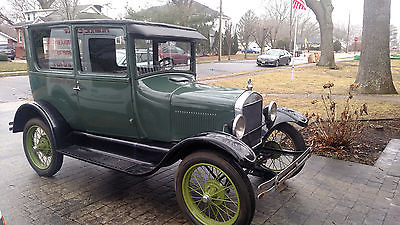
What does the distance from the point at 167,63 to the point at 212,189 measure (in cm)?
178

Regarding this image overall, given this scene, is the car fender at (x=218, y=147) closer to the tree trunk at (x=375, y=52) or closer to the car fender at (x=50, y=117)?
the car fender at (x=50, y=117)

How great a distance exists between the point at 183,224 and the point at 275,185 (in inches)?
39.6

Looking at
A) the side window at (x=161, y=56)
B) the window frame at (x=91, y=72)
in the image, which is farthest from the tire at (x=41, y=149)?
the side window at (x=161, y=56)

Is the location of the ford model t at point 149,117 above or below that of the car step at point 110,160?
above

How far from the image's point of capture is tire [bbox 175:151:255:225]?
A: 272 cm

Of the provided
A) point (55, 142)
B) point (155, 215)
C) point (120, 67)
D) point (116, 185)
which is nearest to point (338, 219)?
point (155, 215)

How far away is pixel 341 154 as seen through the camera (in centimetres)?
493

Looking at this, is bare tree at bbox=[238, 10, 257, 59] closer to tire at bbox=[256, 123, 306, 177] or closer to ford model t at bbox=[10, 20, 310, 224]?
tire at bbox=[256, 123, 306, 177]

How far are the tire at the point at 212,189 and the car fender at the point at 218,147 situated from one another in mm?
94

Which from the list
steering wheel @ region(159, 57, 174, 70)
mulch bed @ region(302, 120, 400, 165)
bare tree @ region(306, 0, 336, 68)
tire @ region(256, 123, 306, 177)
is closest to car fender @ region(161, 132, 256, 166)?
tire @ region(256, 123, 306, 177)

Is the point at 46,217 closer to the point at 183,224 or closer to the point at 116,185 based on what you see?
the point at 116,185

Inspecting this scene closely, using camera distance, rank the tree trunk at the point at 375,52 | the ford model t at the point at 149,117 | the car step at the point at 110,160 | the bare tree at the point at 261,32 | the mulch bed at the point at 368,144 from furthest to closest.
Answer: the bare tree at the point at 261,32
the tree trunk at the point at 375,52
the mulch bed at the point at 368,144
the car step at the point at 110,160
the ford model t at the point at 149,117

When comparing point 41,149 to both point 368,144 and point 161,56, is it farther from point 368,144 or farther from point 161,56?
point 368,144

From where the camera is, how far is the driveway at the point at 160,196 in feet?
10.4
